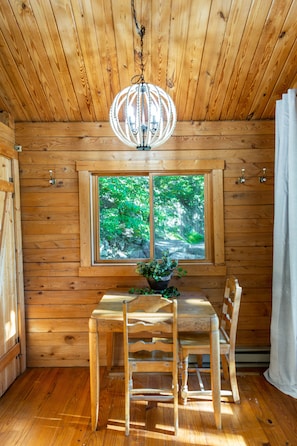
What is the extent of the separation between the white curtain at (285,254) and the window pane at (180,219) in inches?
30.6

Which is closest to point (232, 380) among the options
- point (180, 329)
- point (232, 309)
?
point (232, 309)

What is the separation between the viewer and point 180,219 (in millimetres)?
3277

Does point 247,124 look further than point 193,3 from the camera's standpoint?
Yes

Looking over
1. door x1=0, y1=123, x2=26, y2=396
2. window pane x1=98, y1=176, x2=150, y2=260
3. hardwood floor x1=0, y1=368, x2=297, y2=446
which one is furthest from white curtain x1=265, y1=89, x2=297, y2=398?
door x1=0, y1=123, x2=26, y2=396

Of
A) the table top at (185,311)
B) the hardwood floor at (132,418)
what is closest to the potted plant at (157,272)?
the table top at (185,311)

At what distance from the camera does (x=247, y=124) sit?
3.14 meters

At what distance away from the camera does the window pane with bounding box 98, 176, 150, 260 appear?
3.27m

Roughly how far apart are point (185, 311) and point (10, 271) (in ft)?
5.39

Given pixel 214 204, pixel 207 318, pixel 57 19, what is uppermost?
pixel 57 19

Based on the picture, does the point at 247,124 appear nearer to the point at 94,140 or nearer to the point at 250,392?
the point at 94,140

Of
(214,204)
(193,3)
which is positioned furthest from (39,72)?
(214,204)

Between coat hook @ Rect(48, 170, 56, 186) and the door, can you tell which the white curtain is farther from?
the door

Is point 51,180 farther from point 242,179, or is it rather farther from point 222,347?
point 222,347

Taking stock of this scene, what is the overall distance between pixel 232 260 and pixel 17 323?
216cm
